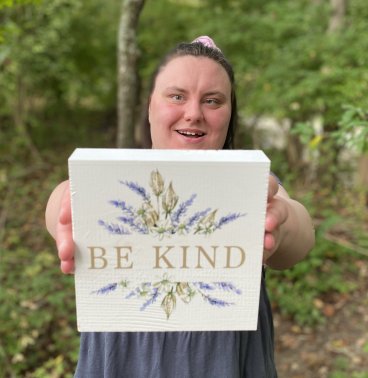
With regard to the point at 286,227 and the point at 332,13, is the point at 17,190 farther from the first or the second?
the point at 286,227

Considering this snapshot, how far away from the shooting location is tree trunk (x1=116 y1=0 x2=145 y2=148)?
2459 millimetres

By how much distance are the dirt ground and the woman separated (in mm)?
A: 1669

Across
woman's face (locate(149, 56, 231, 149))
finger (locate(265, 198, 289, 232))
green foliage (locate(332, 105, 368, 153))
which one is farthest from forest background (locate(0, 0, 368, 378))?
finger (locate(265, 198, 289, 232))

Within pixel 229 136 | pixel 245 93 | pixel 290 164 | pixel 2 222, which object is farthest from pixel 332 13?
pixel 2 222

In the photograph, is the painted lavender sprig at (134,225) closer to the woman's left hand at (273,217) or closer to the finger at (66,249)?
the finger at (66,249)

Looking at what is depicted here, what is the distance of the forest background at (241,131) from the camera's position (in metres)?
2.57

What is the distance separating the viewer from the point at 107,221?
77 centimetres

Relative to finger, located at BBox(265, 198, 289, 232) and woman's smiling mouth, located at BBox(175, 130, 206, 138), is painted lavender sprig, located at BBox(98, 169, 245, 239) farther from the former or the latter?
woman's smiling mouth, located at BBox(175, 130, 206, 138)

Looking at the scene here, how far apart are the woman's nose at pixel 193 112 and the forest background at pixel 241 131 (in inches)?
23.3

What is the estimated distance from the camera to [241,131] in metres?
5.21

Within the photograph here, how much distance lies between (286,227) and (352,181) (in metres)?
4.00

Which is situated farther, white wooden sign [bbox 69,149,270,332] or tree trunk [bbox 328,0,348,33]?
tree trunk [bbox 328,0,348,33]

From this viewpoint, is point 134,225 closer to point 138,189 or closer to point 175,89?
point 138,189

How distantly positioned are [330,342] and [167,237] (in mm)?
2358
